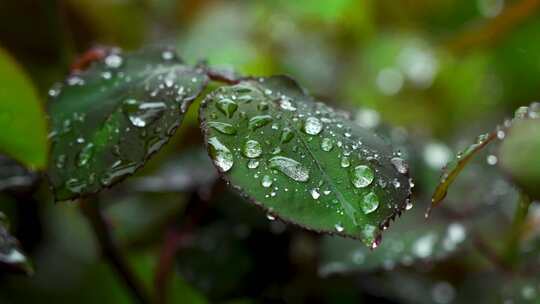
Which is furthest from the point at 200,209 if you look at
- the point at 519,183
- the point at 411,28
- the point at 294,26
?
the point at 411,28

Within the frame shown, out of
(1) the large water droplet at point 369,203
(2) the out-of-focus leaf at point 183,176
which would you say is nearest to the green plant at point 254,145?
(1) the large water droplet at point 369,203

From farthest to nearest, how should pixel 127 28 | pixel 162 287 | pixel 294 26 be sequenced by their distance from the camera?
pixel 294 26 → pixel 127 28 → pixel 162 287

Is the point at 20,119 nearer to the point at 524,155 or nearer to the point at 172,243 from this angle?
the point at 172,243

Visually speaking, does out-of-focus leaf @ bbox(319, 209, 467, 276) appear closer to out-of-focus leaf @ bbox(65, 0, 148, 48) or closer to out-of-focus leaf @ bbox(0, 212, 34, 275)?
out-of-focus leaf @ bbox(0, 212, 34, 275)

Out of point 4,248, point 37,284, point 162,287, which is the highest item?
point 4,248

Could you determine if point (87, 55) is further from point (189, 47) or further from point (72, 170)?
point (189, 47)

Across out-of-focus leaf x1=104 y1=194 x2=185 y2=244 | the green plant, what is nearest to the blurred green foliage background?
out-of-focus leaf x1=104 y1=194 x2=185 y2=244

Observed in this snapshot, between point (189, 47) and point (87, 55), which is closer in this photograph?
point (87, 55)
